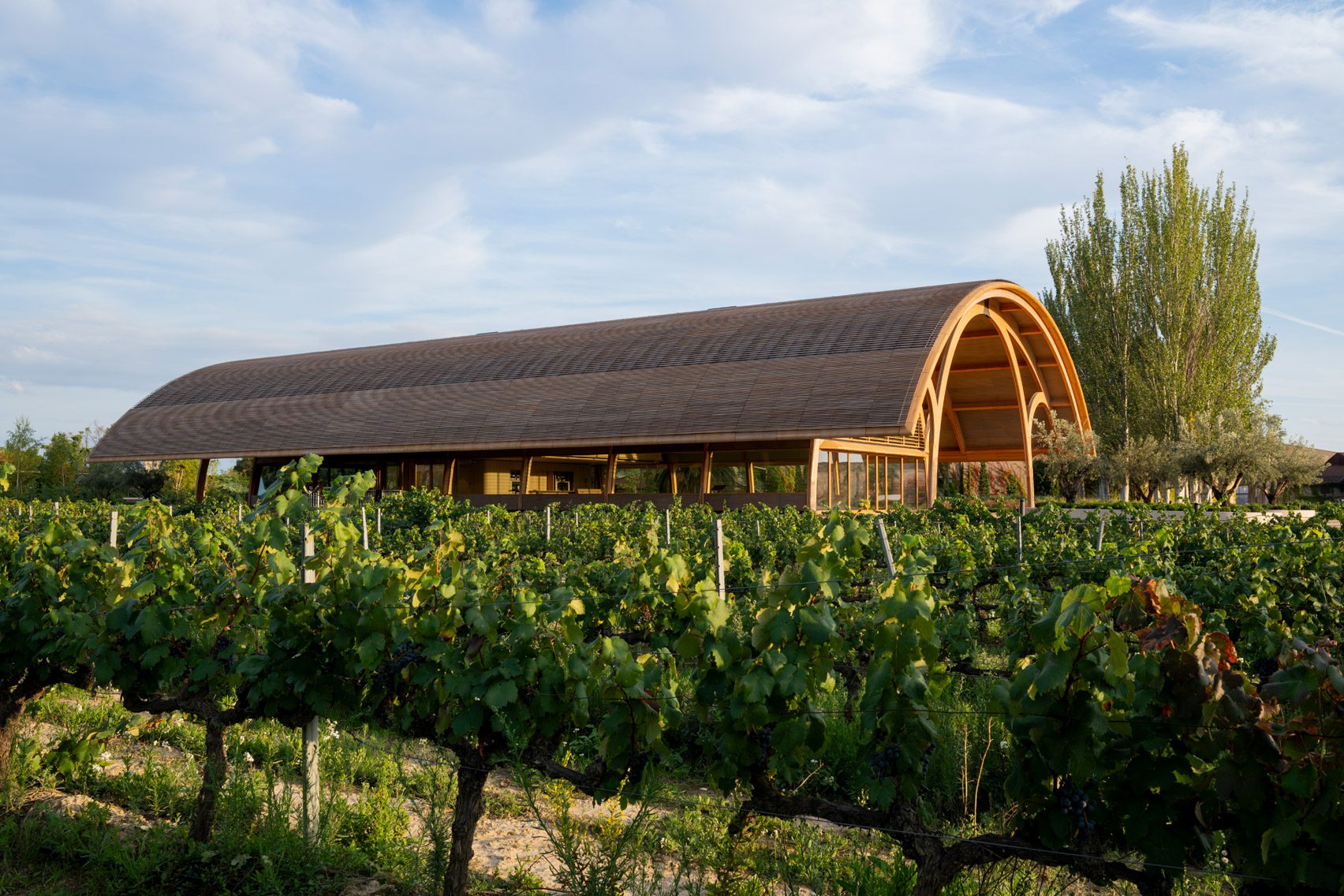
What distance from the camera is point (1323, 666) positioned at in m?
2.38

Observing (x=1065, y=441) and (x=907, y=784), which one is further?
(x=1065, y=441)

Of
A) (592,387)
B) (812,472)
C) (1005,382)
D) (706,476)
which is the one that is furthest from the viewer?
(1005,382)

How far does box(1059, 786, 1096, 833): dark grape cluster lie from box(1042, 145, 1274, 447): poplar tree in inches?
1458

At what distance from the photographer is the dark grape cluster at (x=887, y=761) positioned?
298cm

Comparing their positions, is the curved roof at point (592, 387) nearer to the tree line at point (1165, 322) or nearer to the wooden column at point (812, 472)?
the wooden column at point (812, 472)

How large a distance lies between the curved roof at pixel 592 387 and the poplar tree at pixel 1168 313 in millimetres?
8960

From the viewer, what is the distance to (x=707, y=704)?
321cm

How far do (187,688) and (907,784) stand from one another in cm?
317

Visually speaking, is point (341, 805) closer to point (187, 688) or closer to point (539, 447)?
point (187, 688)

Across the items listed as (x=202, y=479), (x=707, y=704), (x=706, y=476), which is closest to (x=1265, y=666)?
(x=707, y=704)

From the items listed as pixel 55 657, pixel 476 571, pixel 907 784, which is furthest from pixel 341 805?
pixel 907 784

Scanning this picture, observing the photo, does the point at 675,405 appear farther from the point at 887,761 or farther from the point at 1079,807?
the point at 1079,807

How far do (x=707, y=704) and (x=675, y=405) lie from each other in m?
20.7

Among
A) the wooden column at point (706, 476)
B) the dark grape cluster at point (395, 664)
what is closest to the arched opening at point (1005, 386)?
the wooden column at point (706, 476)
